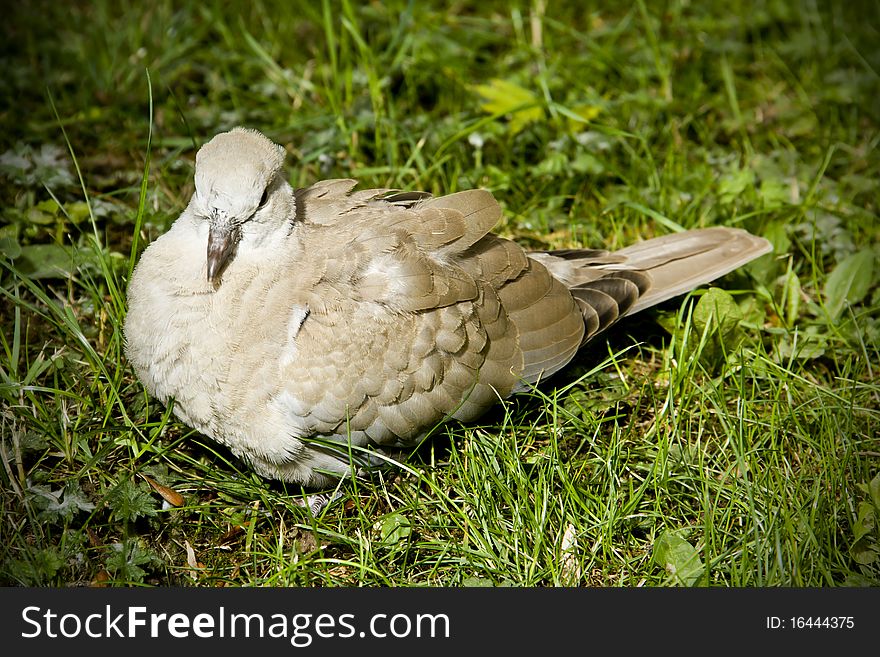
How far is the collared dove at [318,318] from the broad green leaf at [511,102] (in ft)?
4.01

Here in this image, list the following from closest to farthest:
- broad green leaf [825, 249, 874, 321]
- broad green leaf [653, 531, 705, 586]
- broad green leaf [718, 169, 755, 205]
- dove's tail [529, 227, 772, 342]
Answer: broad green leaf [653, 531, 705, 586] → dove's tail [529, 227, 772, 342] → broad green leaf [825, 249, 874, 321] → broad green leaf [718, 169, 755, 205]

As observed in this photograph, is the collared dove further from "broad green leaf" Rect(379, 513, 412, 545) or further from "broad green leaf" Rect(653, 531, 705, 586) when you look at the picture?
"broad green leaf" Rect(653, 531, 705, 586)

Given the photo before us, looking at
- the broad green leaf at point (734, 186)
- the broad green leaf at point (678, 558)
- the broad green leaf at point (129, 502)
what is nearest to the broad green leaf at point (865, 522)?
the broad green leaf at point (678, 558)

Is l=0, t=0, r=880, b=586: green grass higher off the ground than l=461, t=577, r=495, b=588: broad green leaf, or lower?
higher

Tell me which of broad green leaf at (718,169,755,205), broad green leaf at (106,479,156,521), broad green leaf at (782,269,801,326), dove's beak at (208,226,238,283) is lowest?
broad green leaf at (782,269,801,326)

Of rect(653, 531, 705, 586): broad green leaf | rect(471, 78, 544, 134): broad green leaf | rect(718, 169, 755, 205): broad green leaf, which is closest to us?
rect(653, 531, 705, 586): broad green leaf

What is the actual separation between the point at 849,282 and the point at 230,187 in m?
2.72

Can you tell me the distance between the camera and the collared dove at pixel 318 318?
316 cm

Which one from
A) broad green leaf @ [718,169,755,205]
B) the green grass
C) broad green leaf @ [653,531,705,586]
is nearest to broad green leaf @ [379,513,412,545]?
the green grass

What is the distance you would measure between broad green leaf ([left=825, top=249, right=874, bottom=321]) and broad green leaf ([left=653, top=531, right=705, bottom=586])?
1474 mm

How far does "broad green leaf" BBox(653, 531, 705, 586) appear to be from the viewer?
314 cm

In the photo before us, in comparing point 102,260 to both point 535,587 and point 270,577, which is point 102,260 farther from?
point 535,587

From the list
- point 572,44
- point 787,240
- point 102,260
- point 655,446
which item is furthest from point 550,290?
point 572,44

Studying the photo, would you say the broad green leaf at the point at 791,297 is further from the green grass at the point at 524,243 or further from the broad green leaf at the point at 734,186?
the broad green leaf at the point at 734,186
